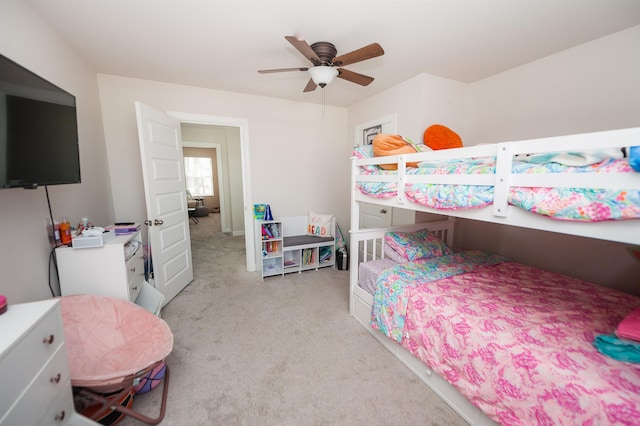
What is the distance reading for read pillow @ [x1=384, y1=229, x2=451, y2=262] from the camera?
220 cm

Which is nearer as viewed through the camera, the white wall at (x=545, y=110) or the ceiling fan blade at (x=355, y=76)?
the white wall at (x=545, y=110)

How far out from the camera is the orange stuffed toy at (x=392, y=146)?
72.4 inches

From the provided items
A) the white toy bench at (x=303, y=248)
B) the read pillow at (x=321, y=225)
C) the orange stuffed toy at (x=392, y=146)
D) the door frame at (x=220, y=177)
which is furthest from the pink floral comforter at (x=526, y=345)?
the door frame at (x=220, y=177)

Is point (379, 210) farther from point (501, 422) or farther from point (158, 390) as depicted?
point (158, 390)

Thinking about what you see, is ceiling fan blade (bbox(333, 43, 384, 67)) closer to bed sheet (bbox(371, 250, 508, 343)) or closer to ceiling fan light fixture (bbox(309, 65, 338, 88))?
ceiling fan light fixture (bbox(309, 65, 338, 88))

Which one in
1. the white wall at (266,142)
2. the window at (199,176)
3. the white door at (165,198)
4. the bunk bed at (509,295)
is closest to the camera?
the bunk bed at (509,295)

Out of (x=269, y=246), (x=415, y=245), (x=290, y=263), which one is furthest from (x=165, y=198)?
(x=415, y=245)

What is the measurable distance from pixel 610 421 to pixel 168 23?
314 cm

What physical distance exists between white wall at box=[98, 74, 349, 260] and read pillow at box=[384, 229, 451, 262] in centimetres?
181

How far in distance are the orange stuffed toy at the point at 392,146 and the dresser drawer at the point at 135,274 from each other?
211 centimetres

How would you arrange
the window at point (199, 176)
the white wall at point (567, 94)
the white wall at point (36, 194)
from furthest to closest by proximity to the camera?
the window at point (199, 176) → the white wall at point (567, 94) → the white wall at point (36, 194)

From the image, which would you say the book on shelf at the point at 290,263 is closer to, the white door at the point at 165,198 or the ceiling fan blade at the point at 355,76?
the white door at the point at 165,198

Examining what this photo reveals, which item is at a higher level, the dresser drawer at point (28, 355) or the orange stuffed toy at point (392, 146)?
the orange stuffed toy at point (392, 146)

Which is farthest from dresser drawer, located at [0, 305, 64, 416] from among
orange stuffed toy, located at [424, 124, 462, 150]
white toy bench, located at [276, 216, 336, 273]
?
orange stuffed toy, located at [424, 124, 462, 150]
